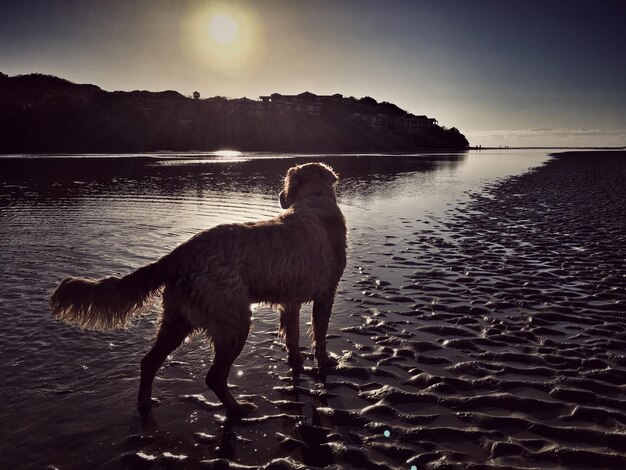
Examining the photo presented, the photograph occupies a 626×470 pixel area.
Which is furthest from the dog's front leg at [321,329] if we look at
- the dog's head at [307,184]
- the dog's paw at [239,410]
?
the dog's head at [307,184]

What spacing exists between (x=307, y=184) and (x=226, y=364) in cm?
345

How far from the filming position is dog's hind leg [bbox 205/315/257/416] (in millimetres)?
4871

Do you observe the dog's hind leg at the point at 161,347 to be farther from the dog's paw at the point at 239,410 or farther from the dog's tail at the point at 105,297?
the dog's paw at the point at 239,410

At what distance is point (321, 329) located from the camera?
6281 mm

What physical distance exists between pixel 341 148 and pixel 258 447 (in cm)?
12008

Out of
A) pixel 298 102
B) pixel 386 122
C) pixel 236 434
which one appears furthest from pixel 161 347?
pixel 386 122

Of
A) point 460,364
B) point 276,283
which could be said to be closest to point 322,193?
point 276,283

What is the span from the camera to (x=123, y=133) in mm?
98312

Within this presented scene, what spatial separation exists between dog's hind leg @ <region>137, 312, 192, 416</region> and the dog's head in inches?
117

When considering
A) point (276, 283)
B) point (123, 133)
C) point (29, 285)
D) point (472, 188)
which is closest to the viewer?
point (276, 283)

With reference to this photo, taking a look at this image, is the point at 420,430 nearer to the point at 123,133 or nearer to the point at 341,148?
the point at 123,133

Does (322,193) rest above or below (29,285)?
above

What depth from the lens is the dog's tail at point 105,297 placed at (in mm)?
4801

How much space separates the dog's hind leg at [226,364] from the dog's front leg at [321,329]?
1.51m
